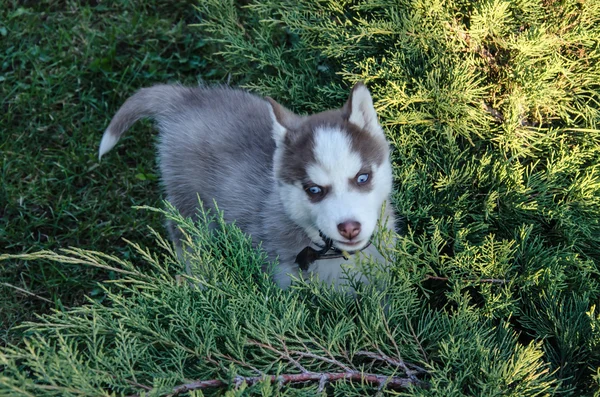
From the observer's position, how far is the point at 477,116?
11.7 ft

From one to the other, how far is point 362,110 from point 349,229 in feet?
2.31

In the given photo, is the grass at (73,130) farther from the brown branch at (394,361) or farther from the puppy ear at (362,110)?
the brown branch at (394,361)

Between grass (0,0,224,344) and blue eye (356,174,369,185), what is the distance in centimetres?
184

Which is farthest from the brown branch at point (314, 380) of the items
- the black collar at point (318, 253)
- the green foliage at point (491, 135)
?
the black collar at point (318, 253)

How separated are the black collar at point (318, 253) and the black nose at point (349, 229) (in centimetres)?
31

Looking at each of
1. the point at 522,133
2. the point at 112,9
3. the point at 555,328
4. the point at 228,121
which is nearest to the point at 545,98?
the point at 522,133

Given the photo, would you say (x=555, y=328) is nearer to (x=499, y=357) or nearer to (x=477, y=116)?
(x=499, y=357)

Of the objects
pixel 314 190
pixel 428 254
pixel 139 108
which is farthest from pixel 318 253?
pixel 139 108

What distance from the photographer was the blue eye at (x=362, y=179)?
327 cm

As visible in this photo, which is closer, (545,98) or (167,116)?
(545,98)

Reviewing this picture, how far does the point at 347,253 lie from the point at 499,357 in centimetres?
92

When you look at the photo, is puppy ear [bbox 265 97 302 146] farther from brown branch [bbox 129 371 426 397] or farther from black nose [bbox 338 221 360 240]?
brown branch [bbox 129 371 426 397]

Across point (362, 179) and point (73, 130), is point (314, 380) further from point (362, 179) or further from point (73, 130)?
point (73, 130)

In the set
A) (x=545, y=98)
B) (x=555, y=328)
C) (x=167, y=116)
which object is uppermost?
(x=545, y=98)
